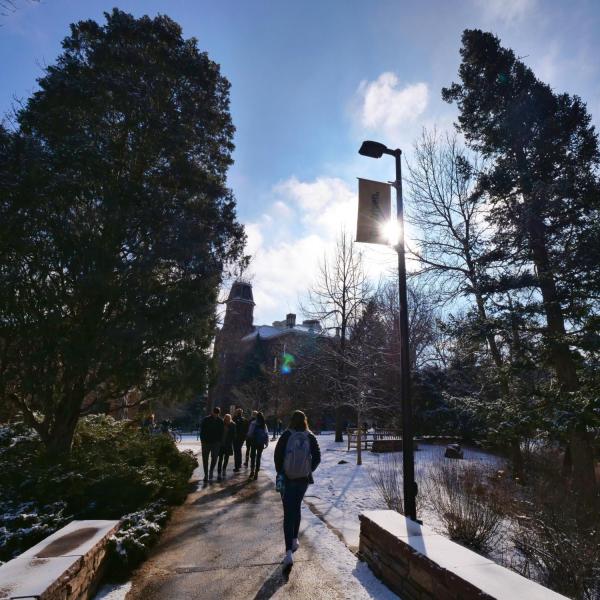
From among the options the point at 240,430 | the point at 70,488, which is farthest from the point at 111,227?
Answer: the point at 240,430

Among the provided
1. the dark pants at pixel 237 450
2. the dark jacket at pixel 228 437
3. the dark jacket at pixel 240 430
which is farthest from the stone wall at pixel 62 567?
the dark pants at pixel 237 450

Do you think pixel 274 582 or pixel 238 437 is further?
pixel 238 437

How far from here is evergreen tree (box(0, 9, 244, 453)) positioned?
7.02 meters

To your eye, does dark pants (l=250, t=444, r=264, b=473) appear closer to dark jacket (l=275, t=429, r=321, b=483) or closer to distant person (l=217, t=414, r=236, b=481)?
distant person (l=217, t=414, r=236, b=481)

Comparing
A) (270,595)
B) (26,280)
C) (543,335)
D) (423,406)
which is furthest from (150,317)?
(423,406)

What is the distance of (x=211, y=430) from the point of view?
9906mm

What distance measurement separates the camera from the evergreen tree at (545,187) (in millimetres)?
8562

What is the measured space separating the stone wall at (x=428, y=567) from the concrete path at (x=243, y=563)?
24 cm

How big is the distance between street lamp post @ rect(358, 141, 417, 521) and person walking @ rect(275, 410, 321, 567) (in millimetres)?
1585

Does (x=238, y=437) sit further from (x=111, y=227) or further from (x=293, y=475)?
(x=293, y=475)

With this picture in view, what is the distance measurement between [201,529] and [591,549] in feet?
16.9

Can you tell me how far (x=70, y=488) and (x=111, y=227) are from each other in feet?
16.2

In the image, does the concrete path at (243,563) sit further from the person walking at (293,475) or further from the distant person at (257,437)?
the distant person at (257,437)

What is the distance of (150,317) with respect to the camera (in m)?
8.00
